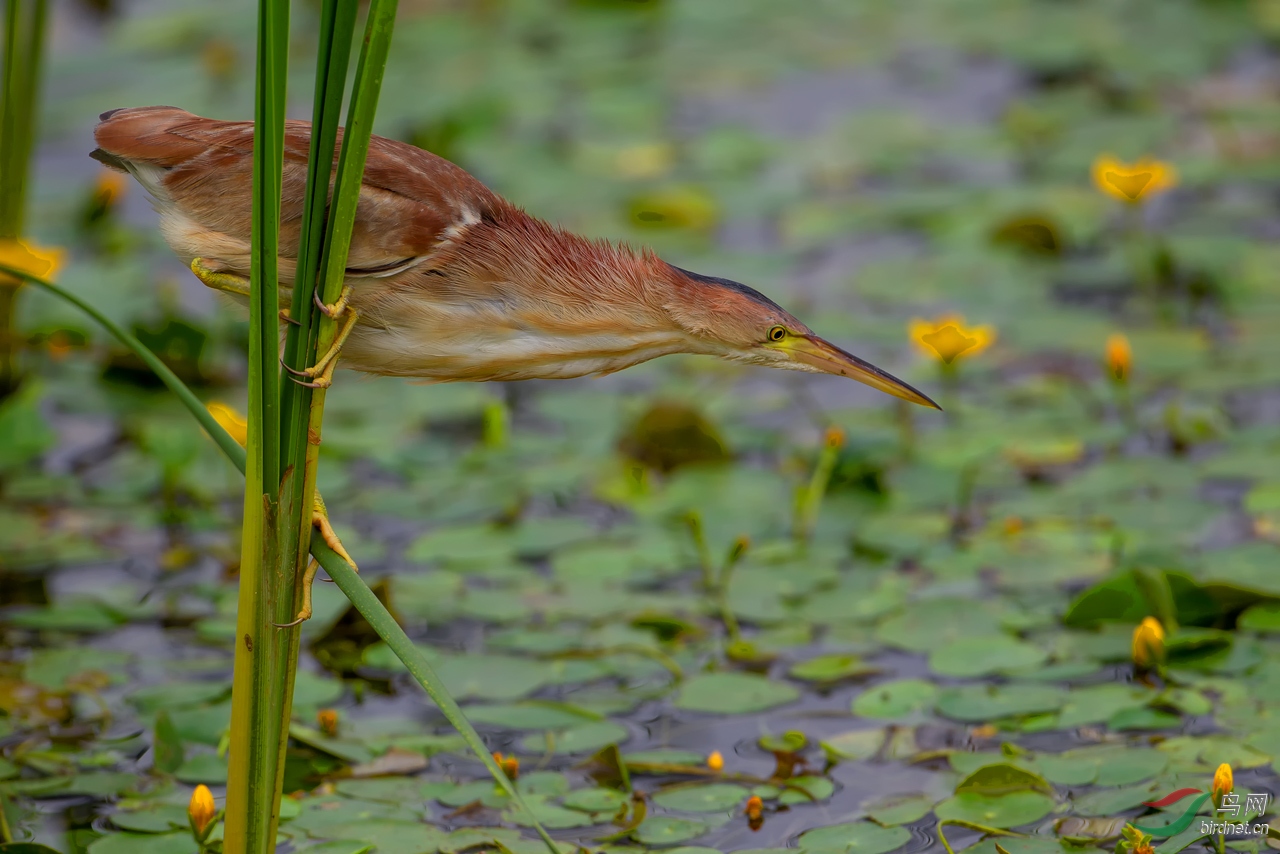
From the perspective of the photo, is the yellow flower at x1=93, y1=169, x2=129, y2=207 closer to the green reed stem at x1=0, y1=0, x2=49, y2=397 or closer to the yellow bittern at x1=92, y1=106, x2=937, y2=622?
the green reed stem at x1=0, y1=0, x2=49, y2=397

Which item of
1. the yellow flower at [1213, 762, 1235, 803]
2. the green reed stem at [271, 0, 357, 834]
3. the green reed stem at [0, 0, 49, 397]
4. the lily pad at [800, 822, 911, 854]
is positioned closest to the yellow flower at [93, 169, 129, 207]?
the green reed stem at [0, 0, 49, 397]

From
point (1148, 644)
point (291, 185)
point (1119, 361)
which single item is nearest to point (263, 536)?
point (291, 185)

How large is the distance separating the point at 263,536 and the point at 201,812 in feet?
2.34

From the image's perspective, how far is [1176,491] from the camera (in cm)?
367

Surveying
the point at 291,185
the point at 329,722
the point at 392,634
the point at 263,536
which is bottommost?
the point at 329,722

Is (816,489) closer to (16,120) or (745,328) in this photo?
(745,328)

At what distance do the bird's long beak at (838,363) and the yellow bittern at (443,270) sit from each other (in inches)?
3.1

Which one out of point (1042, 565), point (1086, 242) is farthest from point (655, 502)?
point (1086, 242)

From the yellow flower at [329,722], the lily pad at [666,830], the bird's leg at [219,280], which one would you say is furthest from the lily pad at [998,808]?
the bird's leg at [219,280]

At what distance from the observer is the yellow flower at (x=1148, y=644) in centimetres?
296

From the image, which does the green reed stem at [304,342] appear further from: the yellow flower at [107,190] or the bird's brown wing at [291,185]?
the yellow flower at [107,190]

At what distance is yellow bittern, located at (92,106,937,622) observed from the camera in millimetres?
2084

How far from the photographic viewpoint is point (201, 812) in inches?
96.3

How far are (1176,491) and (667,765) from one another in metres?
1.53
